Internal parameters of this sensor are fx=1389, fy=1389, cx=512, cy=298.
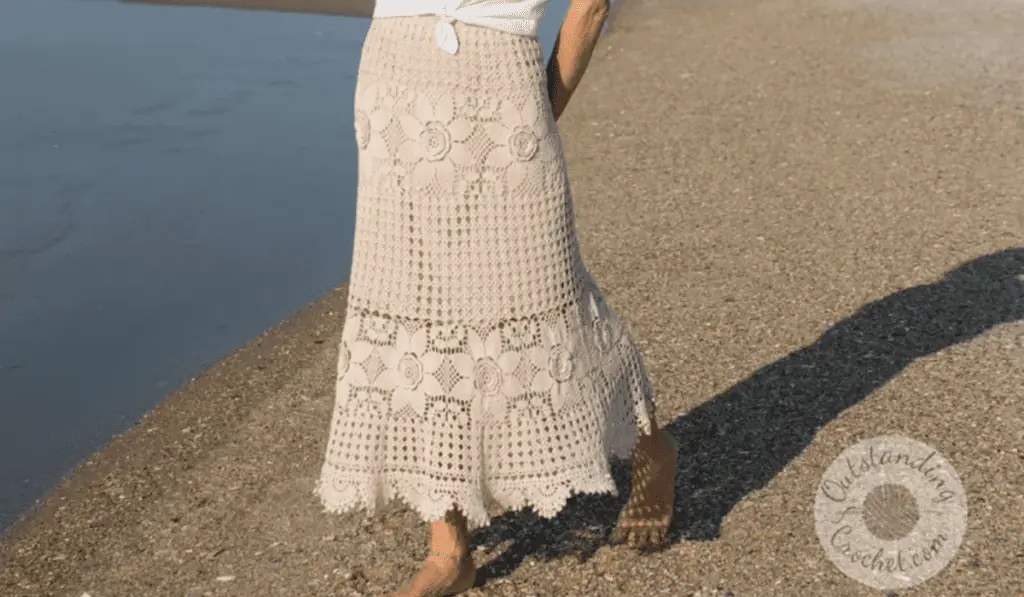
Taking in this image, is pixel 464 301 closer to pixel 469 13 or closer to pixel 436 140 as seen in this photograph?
pixel 436 140

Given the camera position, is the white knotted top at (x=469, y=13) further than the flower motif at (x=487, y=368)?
No

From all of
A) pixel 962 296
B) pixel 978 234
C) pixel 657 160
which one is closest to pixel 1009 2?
pixel 657 160

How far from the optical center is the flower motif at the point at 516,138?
3396 mm

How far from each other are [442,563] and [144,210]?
5197mm

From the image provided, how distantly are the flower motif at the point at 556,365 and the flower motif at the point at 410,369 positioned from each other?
0.25 meters

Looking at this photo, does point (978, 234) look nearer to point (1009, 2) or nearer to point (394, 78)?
point (394, 78)

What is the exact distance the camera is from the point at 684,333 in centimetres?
598

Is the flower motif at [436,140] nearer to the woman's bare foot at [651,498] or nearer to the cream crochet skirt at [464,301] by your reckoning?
the cream crochet skirt at [464,301]

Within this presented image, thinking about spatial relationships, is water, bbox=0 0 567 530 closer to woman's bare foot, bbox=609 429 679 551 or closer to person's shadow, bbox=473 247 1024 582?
person's shadow, bbox=473 247 1024 582

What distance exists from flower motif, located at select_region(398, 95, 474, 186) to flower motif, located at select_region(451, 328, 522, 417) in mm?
420

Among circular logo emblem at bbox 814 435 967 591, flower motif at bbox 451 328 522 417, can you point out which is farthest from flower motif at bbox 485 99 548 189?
circular logo emblem at bbox 814 435 967 591

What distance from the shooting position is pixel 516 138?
3.41 meters

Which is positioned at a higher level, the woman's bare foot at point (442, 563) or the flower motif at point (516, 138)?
the flower motif at point (516, 138)

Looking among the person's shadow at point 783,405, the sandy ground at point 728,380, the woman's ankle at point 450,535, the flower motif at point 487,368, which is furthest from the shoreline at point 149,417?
the flower motif at point 487,368
